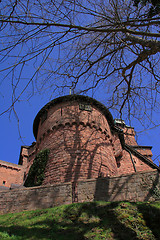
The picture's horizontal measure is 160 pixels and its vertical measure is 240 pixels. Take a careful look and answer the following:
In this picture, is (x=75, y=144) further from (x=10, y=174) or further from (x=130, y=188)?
(x=10, y=174)

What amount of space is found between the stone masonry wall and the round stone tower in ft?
4.86

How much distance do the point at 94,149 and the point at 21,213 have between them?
4711 millimetres

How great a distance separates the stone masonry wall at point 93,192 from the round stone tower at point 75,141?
4.86 feet

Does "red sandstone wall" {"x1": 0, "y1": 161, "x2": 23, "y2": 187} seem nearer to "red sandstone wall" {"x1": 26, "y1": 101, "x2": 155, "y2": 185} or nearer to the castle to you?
the castle

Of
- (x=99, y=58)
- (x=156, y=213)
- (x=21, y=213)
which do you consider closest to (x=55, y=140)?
(x=21, y=213)

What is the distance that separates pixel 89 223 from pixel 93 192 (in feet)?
6.13

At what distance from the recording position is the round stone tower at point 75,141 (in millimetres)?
9156

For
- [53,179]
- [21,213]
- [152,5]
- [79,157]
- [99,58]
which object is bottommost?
[21,213]

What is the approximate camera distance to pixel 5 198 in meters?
7.70

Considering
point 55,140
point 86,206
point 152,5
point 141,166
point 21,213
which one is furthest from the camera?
point 141,166

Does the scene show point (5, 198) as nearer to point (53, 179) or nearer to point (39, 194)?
point (39, 194)

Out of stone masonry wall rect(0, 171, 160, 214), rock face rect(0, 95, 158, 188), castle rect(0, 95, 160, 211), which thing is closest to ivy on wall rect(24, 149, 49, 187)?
castle rect(0, 95, 160, 211)

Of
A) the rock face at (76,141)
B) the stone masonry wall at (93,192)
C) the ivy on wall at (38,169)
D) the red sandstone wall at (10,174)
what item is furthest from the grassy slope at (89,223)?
the red sandstone wall at (10,174)

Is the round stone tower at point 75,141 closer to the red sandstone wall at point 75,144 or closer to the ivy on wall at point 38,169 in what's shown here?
the red sandstone wall at point 75,144
